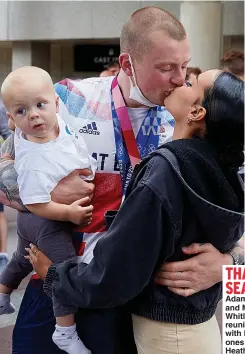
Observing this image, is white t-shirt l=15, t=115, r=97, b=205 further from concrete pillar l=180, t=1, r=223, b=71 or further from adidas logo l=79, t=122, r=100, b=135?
concrete pillar l=180, t=1, r=223, b=71

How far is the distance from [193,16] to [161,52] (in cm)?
778

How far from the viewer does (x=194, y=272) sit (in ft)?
5.63

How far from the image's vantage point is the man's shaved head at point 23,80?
195cm

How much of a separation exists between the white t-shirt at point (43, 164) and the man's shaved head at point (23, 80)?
15cm

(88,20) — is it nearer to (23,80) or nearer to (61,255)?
(23,80)

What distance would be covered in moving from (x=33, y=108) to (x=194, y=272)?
71cm

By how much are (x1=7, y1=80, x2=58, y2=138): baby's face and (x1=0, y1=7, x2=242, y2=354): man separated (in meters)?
0.14

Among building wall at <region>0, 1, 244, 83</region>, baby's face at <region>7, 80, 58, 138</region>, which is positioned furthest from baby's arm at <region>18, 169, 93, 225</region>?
building wall at <region>0, 1, 244, 83</region>

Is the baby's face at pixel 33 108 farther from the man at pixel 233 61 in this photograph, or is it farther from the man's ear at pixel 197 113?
the man at pixel 233 61

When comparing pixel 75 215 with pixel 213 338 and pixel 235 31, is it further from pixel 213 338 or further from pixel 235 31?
pixel 235 31

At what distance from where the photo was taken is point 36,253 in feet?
6.70

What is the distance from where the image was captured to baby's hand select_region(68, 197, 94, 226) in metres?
1.96

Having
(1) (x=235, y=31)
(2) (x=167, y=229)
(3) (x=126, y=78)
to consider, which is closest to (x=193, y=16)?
(1) (x=235, y=31)

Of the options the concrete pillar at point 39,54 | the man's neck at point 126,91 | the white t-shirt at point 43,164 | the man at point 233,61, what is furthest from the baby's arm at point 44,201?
the concrete pillar at point 39,54
